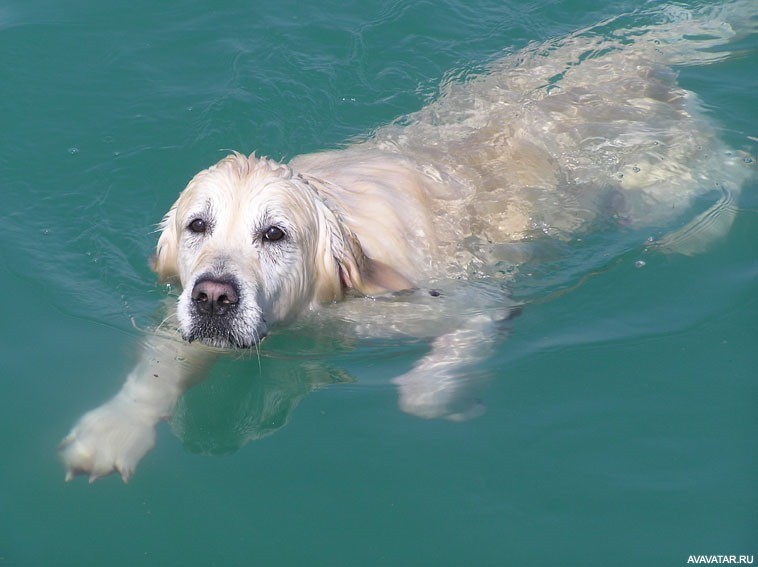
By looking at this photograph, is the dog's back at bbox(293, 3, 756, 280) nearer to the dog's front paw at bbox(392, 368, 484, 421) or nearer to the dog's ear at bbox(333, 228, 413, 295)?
the dog's ear at bbox(333, 228, 413, 295)

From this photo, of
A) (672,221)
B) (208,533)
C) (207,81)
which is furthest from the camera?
(207,81)

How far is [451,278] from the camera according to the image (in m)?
7.64

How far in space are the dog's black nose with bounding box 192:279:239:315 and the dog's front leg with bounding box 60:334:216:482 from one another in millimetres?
841

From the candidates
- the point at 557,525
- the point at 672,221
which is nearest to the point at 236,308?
the point at 557,525

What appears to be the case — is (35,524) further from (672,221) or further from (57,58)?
(57,58)

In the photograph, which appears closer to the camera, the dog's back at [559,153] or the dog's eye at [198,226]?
the dog's eye at [198,226]

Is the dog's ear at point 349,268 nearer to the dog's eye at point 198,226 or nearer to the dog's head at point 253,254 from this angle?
the dog's head at point 253,254

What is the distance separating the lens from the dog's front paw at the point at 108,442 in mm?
5996

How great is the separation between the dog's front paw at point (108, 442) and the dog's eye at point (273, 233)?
1511mm

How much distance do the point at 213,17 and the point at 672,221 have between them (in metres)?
6.08

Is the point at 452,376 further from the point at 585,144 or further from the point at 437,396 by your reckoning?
the point at 585,144

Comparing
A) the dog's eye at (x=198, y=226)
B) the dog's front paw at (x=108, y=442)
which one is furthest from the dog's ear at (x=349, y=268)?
the dog's front paw at (x=108, y=442)

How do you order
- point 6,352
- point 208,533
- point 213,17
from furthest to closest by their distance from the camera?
point 213,17 → point 6,352 → point 208,533

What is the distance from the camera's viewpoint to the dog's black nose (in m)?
6.11
